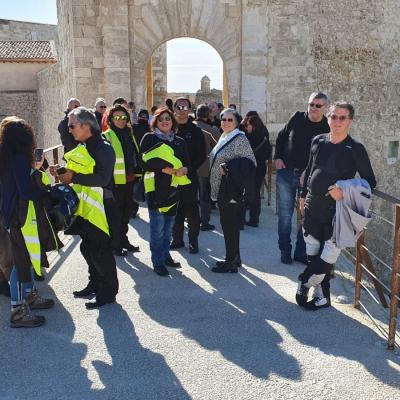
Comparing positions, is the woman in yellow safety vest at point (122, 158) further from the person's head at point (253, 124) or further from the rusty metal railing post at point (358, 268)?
the rusty metal railing post at point (358, 268)

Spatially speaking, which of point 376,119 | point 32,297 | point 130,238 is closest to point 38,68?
point 376,119

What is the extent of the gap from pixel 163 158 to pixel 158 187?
0.29 metres

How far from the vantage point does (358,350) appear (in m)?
3.41

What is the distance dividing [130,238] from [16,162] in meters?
2.82

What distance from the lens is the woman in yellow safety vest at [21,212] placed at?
3.55 meters

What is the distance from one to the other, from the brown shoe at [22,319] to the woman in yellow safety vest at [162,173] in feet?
4.73

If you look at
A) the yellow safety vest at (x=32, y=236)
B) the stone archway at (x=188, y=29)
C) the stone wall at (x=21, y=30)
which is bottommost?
the yellow safety vest at (x=32, y=236)

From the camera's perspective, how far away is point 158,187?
189 inches

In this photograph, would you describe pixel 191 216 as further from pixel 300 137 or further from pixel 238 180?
pixel 300 137

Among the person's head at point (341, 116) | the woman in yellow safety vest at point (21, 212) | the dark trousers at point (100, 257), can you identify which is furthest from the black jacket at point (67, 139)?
the person's head at point (341, 116)

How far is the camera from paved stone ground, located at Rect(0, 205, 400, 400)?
296 cm

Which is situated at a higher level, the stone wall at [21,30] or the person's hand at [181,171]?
the stone wall at [21,30]

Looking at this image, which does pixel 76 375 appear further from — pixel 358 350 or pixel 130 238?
pixel 130 238

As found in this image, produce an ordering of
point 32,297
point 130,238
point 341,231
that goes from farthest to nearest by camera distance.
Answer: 1. point 130,238
2. point 32,297
3. point 341,231
